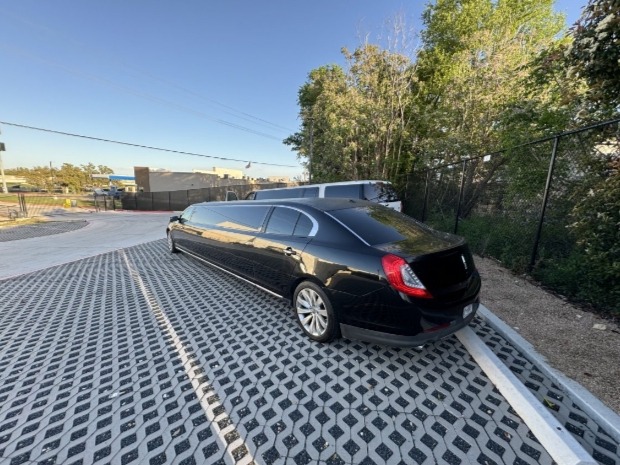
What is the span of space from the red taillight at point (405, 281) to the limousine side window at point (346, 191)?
16.3 feet

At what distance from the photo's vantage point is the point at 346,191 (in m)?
7.40

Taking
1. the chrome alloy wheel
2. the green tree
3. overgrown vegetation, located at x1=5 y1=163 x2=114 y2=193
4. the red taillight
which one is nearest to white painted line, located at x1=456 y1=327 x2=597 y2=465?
the red taillight

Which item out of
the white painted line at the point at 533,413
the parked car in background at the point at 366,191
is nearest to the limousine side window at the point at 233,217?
the white painted line at the point at 533,413

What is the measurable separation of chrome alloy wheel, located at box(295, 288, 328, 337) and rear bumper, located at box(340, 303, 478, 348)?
29cm

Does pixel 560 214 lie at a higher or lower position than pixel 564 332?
higher

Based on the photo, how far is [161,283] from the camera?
450 centimetres

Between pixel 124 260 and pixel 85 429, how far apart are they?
5.17 meters

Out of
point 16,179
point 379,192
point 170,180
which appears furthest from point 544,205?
point 16,179

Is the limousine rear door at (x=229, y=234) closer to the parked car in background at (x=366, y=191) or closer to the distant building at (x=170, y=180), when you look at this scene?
the parked car in background at (x=366, y=191)

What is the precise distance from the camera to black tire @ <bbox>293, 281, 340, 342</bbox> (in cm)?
261

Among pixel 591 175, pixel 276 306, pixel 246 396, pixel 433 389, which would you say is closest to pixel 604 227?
pixel 591 175

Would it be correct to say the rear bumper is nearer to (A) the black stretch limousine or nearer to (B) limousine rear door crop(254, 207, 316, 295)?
(A) the black stretch limousine

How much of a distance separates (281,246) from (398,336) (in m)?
1.62

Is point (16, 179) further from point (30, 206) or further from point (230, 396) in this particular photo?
point (230, 396)
